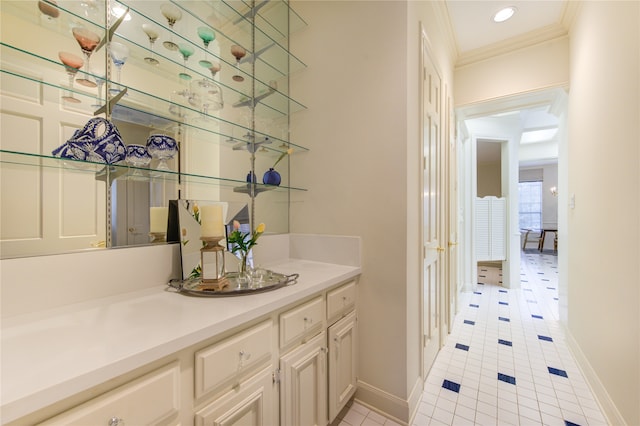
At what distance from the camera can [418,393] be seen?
162 centimetres

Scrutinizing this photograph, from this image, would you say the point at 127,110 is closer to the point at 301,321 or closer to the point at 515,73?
the point at 301,321

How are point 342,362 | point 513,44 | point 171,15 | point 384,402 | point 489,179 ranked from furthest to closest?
point 489,179 → point 513,44 → point 384,402 → point 342,362 → point 171,15

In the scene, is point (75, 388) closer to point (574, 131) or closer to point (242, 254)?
point (242, 254)

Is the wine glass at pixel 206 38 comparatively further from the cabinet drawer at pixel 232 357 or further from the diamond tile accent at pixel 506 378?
the diamond tile accent at pixel 506 378

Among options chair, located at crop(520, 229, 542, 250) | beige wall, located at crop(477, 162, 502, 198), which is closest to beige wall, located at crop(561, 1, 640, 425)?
beige wall, located at crop(477, 162, 502, 198)

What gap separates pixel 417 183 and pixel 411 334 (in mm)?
890

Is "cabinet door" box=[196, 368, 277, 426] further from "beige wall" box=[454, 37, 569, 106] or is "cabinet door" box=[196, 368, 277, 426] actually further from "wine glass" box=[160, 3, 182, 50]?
"beige wall" box=[454, 37, 569, 106]

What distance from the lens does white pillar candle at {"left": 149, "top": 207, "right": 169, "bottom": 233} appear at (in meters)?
1.21

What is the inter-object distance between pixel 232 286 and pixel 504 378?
203cm

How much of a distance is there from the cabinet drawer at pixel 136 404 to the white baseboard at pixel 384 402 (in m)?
1.21

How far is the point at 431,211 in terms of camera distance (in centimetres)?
194

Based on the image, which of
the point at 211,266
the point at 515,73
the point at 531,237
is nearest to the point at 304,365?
the point at 211,266

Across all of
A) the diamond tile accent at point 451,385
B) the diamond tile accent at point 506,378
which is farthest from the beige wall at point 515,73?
the diamond tile accent at point 451,385

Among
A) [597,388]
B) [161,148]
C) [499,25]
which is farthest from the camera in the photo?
[499,25]
